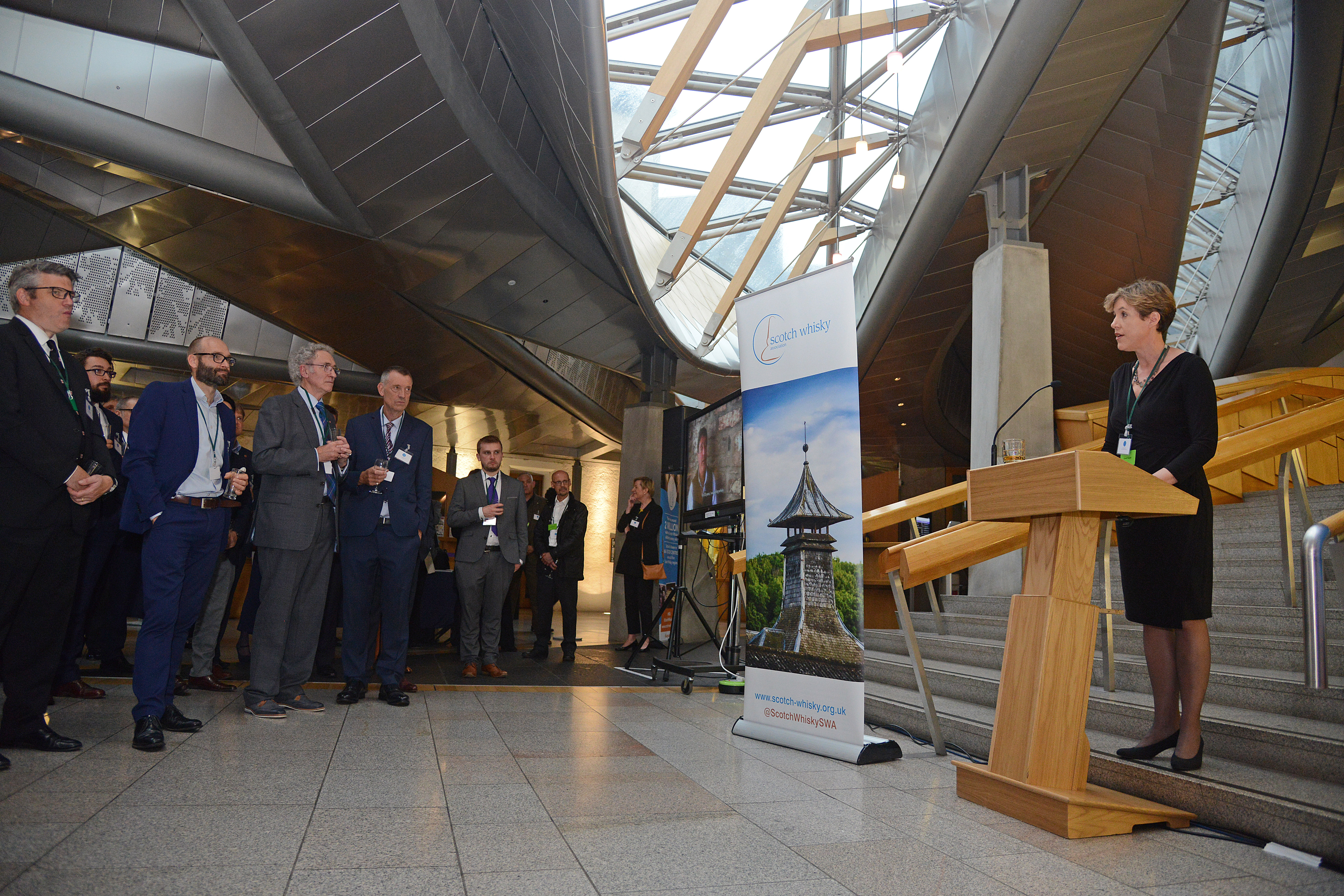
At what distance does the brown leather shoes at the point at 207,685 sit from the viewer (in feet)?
15.0

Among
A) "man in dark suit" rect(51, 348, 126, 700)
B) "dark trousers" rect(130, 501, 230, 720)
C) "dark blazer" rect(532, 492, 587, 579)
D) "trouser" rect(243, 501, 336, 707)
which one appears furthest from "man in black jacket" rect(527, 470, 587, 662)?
"dark trousers" rect(130, 501, 230, 720)

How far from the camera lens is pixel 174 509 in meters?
3.32

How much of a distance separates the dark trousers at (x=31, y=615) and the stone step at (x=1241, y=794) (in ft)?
11.7

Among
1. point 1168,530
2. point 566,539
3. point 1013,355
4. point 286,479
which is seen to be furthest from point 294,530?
point 1013,355

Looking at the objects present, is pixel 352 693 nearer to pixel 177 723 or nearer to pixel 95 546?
pixel 177 723

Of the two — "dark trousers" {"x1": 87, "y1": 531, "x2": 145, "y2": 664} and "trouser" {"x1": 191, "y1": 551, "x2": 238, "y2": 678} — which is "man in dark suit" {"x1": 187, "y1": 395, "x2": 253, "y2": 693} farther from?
"dark trousers" {"x1": 87, "y1": 531, "x2": 145, "y2": 664}

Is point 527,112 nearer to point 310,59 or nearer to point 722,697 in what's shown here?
point 310,59

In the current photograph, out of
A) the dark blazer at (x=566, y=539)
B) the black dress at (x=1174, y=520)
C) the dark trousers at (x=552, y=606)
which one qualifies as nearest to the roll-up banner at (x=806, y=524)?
the black dress at (x=1174, y=520)

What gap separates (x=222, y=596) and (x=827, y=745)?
3685 millimetres

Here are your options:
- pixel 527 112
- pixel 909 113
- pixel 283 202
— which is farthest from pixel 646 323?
pixel 283 202

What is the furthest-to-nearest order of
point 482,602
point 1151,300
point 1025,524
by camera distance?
point 482,602 < point 1025,524 < point 1151,300

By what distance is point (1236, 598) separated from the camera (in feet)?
14.1

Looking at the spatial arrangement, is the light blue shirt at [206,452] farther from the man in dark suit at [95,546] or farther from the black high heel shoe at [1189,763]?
the black high heel shoe at [1189,763]

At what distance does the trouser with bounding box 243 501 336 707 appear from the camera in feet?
12.4
